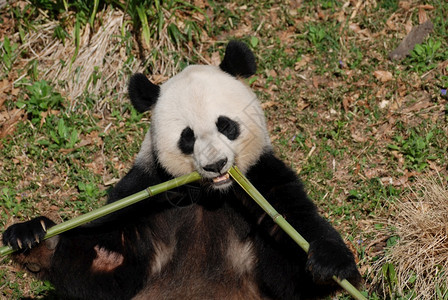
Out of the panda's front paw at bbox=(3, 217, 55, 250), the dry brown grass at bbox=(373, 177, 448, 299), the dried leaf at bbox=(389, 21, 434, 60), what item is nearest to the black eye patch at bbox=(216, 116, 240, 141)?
the panda's front paw at bbox=(3, 217, 55, 250)

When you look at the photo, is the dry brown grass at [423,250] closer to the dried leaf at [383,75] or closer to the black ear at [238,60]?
the black ear at [238,60]

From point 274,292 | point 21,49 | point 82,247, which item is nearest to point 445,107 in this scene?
point 274,292

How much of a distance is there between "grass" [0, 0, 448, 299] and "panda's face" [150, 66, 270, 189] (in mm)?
1804

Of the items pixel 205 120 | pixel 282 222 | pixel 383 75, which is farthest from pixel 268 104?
pixel 282 222

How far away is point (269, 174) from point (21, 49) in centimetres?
465

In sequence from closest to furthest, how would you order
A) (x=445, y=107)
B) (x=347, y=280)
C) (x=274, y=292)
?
(x=347, y=280) → (x=274, y=292) → (x=445, y=107)

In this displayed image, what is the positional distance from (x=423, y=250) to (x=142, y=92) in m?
2.63

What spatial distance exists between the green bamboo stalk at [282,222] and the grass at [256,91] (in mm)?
1891

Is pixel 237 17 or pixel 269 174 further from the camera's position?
pixel 237 17

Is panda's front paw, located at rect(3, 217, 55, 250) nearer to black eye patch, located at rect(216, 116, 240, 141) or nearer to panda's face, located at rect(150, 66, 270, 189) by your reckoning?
panda's face, located at rect(150, 66, 270, 189)

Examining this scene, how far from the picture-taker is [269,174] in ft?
15.6

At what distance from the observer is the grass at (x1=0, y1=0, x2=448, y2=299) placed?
6.27 metres

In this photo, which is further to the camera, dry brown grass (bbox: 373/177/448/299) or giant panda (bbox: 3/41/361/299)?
dry brown grass (bbox: 373/177/448/299)

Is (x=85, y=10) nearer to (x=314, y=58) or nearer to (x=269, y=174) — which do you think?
(x=314, y=58)
